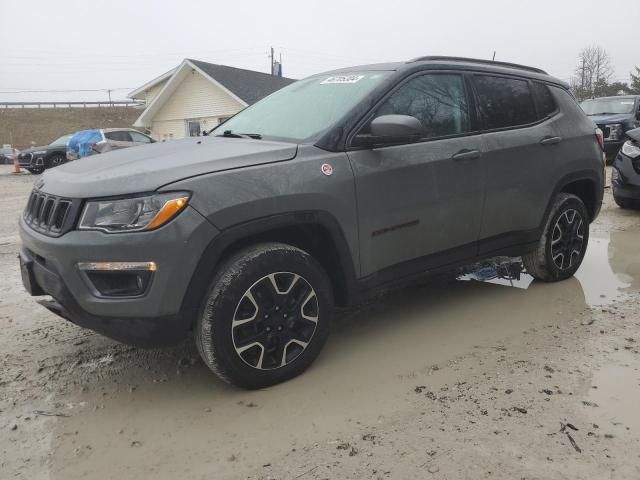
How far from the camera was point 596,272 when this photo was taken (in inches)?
199

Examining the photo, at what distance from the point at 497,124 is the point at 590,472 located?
8.33ft

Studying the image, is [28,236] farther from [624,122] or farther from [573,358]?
[624,122]

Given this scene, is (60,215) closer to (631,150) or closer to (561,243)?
(561,243)

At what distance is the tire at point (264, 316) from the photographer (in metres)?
2.65

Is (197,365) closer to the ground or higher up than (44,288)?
closer to the ground

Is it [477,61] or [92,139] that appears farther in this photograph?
[92,139]

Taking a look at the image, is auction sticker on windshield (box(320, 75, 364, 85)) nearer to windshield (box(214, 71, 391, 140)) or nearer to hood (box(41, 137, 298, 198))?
windshield (box(214, 71, 391, 140))

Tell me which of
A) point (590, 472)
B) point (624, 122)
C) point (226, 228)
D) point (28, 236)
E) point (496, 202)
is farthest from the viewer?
point (624, 122)

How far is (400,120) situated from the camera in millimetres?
3006

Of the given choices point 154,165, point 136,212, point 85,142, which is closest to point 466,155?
point 154,165

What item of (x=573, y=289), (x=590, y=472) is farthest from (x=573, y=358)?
(x=573, y=289)

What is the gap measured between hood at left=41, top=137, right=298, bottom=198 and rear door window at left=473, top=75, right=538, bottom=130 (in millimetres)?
1679

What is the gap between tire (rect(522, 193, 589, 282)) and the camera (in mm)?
4410

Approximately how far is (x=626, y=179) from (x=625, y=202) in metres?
0.66
